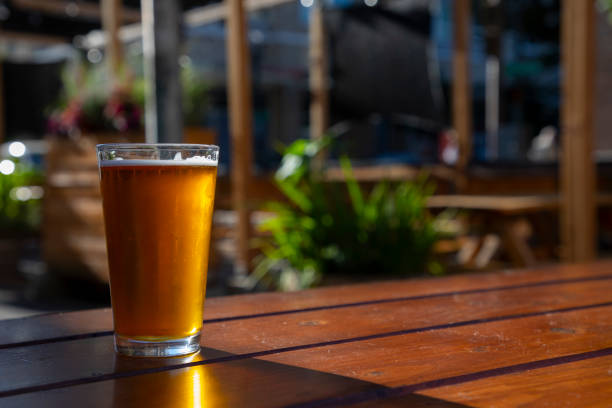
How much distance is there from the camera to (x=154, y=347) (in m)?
0.67

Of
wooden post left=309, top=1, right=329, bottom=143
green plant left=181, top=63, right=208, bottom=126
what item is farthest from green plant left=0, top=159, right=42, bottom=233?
wooden post left=309, top=1, right=329, bottom=143

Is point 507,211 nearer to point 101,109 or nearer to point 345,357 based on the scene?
point 101,109

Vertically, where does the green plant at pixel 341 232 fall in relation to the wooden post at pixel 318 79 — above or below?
below

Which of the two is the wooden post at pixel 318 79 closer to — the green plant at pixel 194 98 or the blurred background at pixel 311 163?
the blurred background at pixel 311 163

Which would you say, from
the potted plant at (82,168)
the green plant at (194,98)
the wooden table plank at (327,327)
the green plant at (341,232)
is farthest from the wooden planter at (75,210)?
the wooden table plank at (327,327)

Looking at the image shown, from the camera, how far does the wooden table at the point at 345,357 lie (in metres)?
0.54

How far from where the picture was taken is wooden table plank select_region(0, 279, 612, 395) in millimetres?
639

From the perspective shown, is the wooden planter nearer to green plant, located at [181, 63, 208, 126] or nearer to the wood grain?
green plant, located at [181, 63, 208, 126]

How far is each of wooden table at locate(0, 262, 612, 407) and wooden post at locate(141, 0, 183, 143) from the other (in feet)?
5.78

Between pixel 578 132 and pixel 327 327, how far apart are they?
3096 mm

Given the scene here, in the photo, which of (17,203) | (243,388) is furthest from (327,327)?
(17,203)

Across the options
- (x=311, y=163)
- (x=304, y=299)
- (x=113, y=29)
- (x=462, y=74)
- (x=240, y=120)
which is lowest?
(x=304, y=299)

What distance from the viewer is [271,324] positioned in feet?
2.73

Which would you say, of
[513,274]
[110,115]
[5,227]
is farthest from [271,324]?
[5,227]
